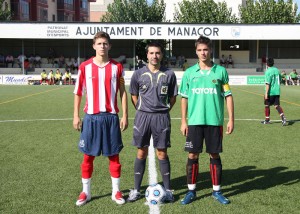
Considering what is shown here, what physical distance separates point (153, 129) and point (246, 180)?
1.79 m

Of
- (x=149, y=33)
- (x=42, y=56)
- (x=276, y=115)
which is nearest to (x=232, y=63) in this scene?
(x=149, y=33)

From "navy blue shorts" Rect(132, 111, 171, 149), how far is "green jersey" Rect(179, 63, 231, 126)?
34cm

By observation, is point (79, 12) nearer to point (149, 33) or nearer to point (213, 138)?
point (149, 33)

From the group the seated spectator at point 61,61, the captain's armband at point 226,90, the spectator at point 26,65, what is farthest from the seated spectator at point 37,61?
the captain's armband at point 226,90

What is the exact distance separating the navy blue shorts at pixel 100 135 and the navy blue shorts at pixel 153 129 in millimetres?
278

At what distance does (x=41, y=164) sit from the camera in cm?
642

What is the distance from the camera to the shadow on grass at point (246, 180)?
5199 millimetres

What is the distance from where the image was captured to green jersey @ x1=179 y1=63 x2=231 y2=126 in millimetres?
4578

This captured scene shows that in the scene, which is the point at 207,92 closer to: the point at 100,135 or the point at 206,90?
the point at 206,90

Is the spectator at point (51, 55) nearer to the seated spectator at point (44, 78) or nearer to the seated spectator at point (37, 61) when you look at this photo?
the seated spectator at point (37, 61)

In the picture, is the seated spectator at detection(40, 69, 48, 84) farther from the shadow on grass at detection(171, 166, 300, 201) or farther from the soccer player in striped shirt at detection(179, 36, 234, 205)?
the soccer player in striped shirt at detection(179, 36, 234, 205)

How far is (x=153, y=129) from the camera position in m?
4.68

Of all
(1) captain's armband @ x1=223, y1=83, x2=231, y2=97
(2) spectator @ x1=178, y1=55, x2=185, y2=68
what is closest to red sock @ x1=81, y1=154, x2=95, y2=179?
(1) captain's armband @ x1=223, y1=83, x2=231, y2=97

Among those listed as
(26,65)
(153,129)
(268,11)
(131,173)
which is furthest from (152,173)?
(268,11)
